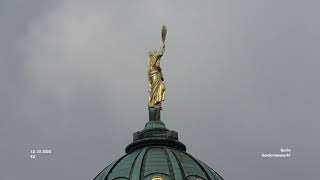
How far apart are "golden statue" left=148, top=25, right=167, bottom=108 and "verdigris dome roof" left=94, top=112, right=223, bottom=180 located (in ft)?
8.25

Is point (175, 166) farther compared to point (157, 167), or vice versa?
point (175, 166)

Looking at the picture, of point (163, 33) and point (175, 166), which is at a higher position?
point (163, 33)

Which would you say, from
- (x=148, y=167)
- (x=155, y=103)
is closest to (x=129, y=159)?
(x=148, y=167)

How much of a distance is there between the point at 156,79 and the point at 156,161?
1369cm

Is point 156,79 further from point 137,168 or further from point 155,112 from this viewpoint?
point 137,168

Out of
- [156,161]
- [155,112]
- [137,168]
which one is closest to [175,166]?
[156,161]

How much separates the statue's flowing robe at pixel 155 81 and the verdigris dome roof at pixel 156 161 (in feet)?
8.24

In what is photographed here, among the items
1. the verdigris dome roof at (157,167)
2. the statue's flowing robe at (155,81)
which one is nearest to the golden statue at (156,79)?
the statue's flowing robe at (155,81)

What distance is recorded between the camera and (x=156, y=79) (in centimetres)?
10100

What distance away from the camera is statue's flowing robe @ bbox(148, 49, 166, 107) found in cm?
10062

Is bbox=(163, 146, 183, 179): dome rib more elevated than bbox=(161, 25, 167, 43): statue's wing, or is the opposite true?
bbox=(161, 25, 167, 43): statue's wing

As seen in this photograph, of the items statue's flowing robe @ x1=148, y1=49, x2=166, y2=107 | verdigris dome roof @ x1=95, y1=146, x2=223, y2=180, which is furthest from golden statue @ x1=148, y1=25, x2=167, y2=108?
verdigris dome roof @ x1=95, y1=146, x2=223, y2=180

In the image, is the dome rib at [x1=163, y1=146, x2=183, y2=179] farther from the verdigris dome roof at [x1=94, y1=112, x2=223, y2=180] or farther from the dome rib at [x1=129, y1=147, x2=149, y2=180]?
the dome rib at [x1=129, y1=147, x2=149, y2=180]

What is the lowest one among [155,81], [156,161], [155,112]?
[156,161]
